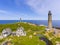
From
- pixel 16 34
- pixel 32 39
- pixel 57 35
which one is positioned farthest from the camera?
pixel 57 35

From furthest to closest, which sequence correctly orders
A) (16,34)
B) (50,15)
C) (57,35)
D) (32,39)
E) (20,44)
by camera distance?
1. (50,15)
2. (57,35)
3. (16,34)
4. (32,39)
5. (20,44)

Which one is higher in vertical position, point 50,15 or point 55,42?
point 50,15

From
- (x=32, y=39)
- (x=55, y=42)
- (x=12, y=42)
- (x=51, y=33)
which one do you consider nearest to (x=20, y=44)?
(x=12, y=42)

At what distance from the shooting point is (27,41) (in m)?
44.6

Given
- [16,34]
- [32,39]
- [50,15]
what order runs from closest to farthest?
1. [32,39]
2. [16,34]
3. [50,15]

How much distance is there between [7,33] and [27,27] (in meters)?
13.3

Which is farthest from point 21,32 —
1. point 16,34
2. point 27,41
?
point 27,41

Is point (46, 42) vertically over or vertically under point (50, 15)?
under

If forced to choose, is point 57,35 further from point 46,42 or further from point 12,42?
point 12,42

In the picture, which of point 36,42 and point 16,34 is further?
point 16,34

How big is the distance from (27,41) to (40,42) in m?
3.86

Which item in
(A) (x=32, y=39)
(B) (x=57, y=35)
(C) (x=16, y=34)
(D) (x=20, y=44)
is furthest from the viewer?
(B) (x=57, y=35)

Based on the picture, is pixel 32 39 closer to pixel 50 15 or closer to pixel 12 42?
pixel 12 42

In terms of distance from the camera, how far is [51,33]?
59.4 m
